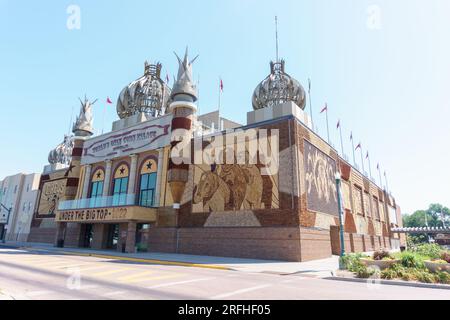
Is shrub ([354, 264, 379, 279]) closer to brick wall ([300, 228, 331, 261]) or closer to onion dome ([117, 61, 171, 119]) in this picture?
brick wall ([300, 228, 331, 261])

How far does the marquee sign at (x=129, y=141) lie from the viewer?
32.7 meters

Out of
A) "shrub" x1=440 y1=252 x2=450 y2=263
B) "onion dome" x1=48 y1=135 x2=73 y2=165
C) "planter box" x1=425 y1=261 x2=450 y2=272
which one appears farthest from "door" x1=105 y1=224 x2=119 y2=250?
"shrub" x1=440 y1=252 x2=450 y2=263

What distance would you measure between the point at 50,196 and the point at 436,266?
53041 mm

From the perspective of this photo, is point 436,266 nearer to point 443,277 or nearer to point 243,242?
point 443,277

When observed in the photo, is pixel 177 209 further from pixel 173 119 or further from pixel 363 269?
pixel 363 269

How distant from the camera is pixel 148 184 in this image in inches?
1296

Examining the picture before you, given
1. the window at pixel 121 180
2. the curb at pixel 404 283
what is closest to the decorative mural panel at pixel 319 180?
the curb at pixel 404 283

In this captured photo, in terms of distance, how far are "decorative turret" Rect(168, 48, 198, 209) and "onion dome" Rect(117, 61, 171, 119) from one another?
8.49 metres

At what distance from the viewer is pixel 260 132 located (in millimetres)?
26359

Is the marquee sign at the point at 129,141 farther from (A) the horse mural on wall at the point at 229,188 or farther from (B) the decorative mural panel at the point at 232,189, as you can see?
(A) the horse mural on wall at the point at 229,188
